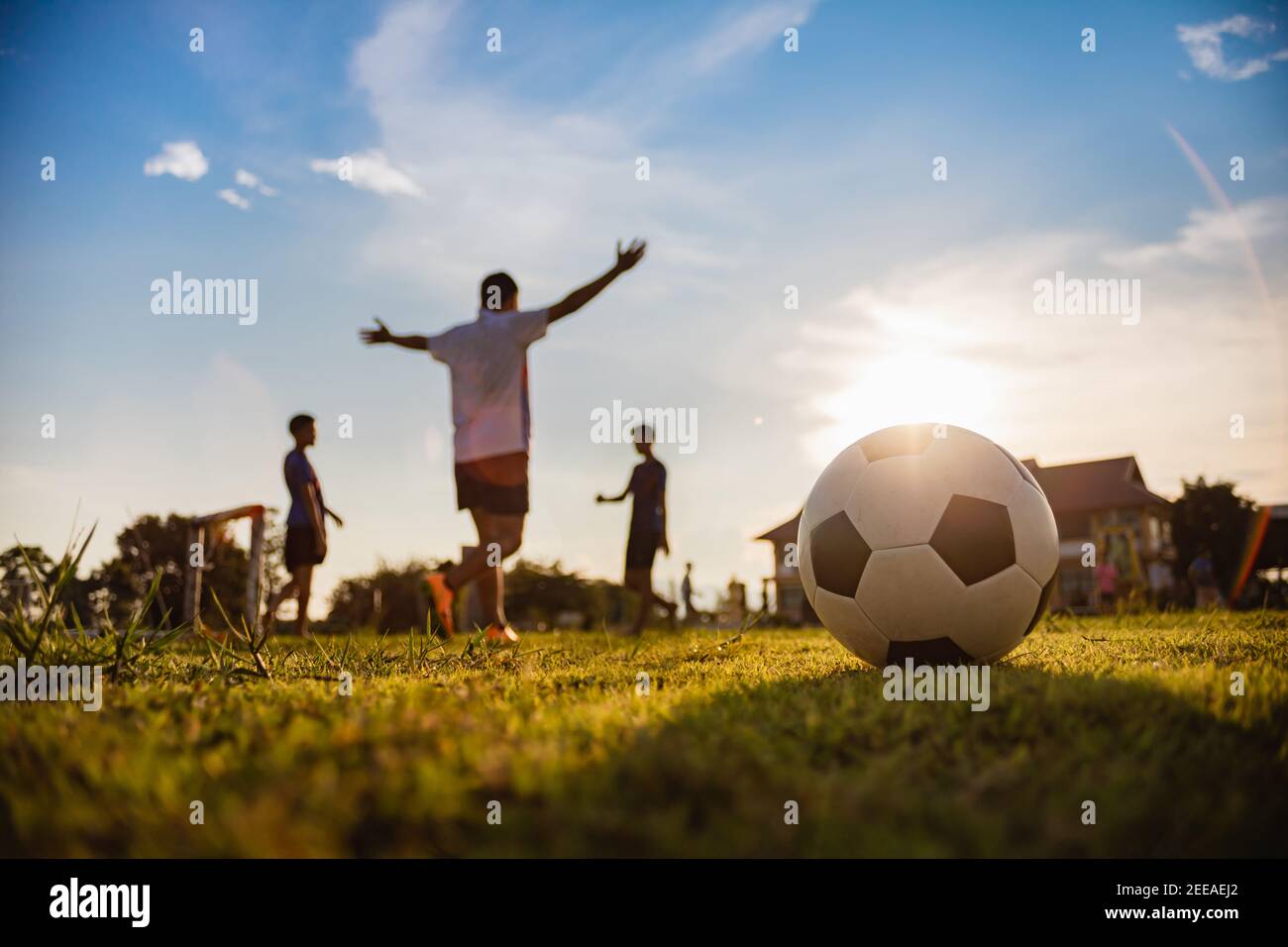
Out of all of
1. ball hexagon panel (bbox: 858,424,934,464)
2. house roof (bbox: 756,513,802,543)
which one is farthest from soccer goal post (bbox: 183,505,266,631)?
house roof (bbox: 756,513,802,543)

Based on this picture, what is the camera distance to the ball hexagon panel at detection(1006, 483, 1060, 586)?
12.1 feet

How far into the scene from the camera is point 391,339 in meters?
6.28

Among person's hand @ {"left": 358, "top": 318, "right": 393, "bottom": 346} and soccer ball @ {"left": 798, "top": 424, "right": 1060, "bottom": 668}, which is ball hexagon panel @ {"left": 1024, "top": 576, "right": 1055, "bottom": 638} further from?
person's hand @ {"left": 358, "top": 318, "right": 393, "bottom": 346}

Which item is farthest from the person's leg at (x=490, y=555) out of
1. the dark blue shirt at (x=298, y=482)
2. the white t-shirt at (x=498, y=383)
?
the dark blue shirt at (x=298, y=482)

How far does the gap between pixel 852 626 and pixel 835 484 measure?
0.69 m

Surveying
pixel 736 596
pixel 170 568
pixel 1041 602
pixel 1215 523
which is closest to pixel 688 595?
pixel 736 596

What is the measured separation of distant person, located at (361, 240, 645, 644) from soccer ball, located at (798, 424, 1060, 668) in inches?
111

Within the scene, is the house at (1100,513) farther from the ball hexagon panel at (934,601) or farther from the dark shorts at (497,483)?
the ball hexagon panel at (934,601)

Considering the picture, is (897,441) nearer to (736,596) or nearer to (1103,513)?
(736,596)

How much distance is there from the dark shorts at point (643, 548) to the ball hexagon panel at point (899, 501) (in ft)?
20.0

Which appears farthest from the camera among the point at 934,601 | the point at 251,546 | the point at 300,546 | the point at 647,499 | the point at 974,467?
the point at 251,546
